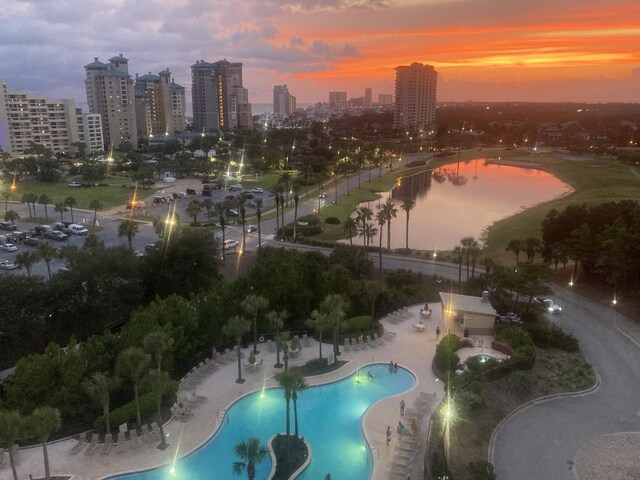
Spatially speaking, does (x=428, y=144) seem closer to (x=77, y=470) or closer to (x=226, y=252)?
(x=226, y=252)

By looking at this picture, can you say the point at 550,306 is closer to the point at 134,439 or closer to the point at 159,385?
the point at 159,385

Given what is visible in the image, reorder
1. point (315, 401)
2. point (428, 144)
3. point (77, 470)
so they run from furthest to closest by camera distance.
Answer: point (428, 144), point (315, 401), point (77, 470)

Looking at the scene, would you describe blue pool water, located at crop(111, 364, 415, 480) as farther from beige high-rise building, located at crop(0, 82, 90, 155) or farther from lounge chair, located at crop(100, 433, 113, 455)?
beige high-rise building, located at crop(0, 82, 90, 155)

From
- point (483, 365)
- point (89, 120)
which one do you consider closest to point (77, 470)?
point (483, 365)

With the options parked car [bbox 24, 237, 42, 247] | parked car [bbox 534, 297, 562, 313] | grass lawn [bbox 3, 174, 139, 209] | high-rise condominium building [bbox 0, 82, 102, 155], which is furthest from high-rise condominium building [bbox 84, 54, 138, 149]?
parked car [bbox 534, 297, 562, 313]

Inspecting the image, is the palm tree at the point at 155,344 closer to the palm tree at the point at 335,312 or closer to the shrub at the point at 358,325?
the palm tree at the point at 335,312

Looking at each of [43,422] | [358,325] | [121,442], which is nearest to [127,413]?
[121,442]
